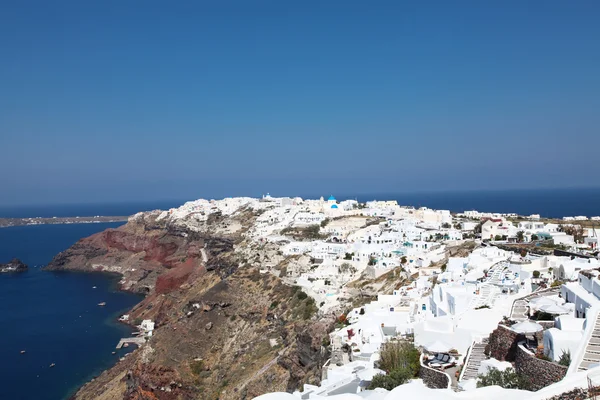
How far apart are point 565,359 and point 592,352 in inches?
23.7

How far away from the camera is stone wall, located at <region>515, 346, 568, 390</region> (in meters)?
10.9

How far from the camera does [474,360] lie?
45.3 feet

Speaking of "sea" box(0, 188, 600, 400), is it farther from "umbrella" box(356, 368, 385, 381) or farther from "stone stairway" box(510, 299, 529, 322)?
"stone stairway" box(510, 299, 529, 322)

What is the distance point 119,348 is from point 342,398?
39392 millimetres

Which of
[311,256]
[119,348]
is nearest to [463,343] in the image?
[311,256]

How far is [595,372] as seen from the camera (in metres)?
9.12

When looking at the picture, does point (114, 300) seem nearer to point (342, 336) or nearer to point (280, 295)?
point (280, 295)

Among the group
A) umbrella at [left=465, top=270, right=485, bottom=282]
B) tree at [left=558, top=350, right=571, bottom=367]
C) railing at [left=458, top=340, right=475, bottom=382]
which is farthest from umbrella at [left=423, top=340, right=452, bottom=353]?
umbrella at [left=465, top=270, right=485, bottom=282]

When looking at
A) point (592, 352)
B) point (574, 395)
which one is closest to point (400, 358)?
point (592, 352)

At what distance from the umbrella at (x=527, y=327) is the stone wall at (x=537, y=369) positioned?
0.78m

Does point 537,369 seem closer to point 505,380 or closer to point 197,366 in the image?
point 505,380

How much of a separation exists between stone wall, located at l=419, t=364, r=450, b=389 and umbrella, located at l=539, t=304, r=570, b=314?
177 inches

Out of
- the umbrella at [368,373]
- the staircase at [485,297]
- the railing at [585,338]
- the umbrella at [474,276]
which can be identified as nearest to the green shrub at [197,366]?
the umbrella at [474,276]

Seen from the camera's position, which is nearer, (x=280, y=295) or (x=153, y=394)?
(x=153, y=394)
